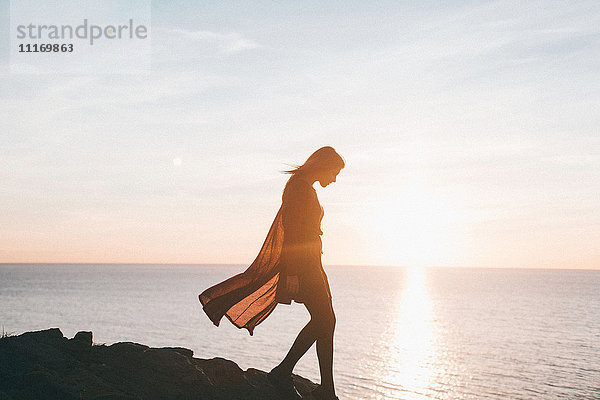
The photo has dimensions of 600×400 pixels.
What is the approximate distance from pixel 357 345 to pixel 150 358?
5440 cm

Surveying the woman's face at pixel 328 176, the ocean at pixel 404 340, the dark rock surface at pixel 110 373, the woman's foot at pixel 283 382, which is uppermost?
the woman's face at pixel 328 176

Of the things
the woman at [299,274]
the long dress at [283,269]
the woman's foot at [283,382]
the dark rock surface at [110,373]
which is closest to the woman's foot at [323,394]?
the woman at [299,274]

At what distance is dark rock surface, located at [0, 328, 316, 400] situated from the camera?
19.9 feet

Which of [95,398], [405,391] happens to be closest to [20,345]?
[95,398]

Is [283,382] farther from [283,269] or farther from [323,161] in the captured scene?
[323,161]

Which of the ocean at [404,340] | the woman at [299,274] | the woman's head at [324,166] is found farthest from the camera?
the ocean at [404,340]

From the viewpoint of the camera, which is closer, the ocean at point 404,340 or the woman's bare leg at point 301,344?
the woman's bare leg at point 301,344

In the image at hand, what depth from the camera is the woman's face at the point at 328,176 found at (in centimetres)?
711

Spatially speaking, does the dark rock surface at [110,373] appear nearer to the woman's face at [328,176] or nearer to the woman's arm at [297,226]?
the woman's arm at [297,226]

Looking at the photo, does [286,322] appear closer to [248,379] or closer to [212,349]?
[212,349]

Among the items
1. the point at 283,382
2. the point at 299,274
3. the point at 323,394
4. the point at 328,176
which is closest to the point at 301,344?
the point at 283,382

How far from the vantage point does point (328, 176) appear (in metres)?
7.12

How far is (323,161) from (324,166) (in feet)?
0.20

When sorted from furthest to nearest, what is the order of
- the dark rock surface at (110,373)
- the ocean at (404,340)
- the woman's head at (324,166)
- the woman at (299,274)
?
the ocean at (404,340) → the woman's head at (324,166) → the woman at (299,274) → the dark rock surface at (110,373)
